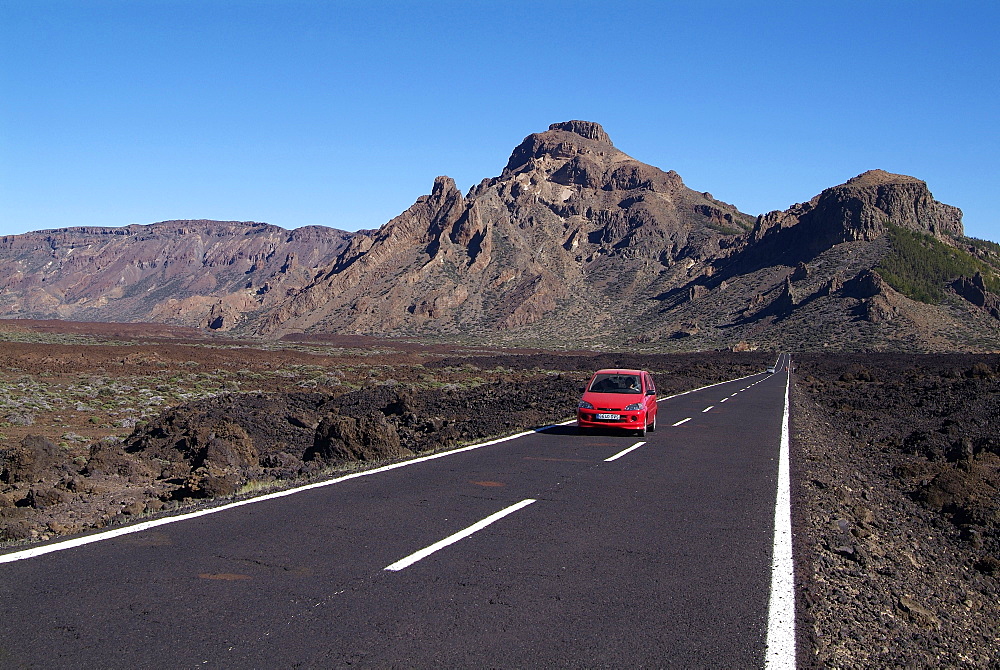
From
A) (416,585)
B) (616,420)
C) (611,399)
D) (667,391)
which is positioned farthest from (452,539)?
(667,391)

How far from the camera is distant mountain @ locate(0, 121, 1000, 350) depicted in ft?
334

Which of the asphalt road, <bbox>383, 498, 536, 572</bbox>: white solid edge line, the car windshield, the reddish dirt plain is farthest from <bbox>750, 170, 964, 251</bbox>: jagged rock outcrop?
<bbox>383, 498, 536, 572</bbox>: white solid edge line

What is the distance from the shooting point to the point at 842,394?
3484 centimetres

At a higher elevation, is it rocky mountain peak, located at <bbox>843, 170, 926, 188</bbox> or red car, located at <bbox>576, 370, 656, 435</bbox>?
rocky mountain peak, located at <bbox>843, 170, 926, 188</bbox>

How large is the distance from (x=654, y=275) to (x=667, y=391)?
115 meters

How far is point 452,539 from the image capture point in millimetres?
7441

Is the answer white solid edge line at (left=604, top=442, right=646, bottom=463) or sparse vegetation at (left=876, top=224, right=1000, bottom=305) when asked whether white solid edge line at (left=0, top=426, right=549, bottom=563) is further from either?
sparse vegetation at (left=876, top=224, right=1000, bottom=305)

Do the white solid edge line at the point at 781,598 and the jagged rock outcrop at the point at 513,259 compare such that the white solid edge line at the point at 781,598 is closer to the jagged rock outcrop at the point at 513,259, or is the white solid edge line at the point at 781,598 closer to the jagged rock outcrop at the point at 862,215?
the jagged rock outcrop at the point at 513,259

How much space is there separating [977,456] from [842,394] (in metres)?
18.7

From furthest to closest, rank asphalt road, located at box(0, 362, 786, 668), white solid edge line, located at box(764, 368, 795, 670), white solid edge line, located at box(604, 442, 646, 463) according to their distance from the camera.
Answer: white solid edge line, located at box(604, 442, 646, 463), white solid edge line, located at box(764, 368, 795, 670), asphalt road, located at box(0, 362, 786, 668)

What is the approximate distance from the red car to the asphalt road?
6494 millimetres

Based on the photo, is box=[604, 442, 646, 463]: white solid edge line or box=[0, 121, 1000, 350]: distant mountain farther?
box=[0, 121, 1000, 350]: distant mountain

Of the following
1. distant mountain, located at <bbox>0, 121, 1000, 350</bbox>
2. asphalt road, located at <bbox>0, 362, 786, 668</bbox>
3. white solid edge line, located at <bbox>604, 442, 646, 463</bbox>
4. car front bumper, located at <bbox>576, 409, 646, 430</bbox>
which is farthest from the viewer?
distant mountain, located at <bbox>0, 121, 1000, 350</bbox>

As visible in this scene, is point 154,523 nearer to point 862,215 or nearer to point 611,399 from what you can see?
A: point 611,399
